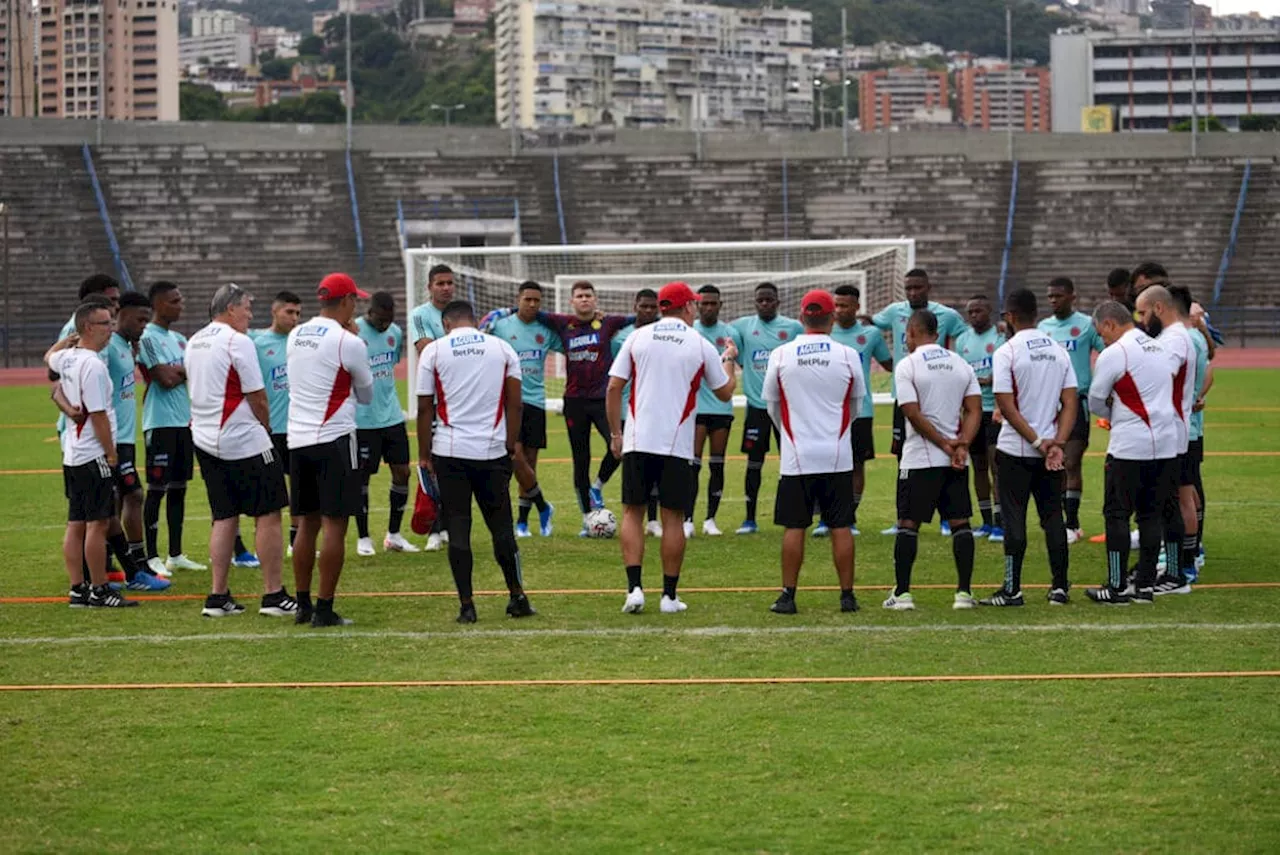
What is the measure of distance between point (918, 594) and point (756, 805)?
499cm

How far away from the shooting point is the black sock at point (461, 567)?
33.8ft

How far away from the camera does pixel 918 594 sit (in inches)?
446

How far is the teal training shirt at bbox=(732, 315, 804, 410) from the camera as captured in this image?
48.8ft

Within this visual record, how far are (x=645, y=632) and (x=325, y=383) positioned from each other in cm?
246

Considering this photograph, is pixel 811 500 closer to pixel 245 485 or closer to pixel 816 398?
pixel 816 398

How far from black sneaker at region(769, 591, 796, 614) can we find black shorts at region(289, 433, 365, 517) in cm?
266

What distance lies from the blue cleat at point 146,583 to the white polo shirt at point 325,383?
7.62 ft

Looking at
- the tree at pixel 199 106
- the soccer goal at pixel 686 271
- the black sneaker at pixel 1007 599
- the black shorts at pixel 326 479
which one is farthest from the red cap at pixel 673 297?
the tree at pixel 199 106

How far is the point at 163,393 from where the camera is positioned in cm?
1249

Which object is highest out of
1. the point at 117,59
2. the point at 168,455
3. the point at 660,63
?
the point at 660,63

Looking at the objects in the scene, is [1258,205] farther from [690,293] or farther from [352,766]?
[352,766]

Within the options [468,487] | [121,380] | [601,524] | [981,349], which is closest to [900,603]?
[468,487]

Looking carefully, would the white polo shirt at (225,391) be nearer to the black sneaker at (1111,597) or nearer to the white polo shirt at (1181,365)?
the black sneaker at (1111,597)

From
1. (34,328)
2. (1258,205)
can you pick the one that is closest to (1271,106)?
(1258,205)
